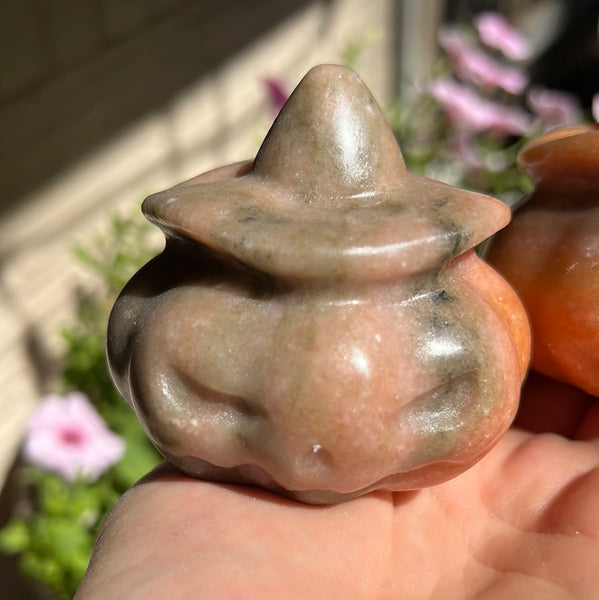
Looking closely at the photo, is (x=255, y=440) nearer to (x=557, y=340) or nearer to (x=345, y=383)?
(x=345, y=383)

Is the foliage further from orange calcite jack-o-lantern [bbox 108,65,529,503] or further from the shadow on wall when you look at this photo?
orange calcite jack-o-lantern [bbox 108,65,529,503]

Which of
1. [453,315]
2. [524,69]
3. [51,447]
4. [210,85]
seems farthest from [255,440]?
[524,69]

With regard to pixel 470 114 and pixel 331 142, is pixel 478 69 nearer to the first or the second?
pixel 470 114

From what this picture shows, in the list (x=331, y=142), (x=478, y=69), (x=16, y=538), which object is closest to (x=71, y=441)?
(x=16, y=538)

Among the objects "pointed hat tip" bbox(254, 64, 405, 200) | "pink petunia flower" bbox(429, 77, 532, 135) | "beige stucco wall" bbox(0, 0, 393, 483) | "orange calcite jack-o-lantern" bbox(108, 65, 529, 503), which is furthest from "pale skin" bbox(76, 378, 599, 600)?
"pink petunia flower" bbox(429, 77, 532, 135)

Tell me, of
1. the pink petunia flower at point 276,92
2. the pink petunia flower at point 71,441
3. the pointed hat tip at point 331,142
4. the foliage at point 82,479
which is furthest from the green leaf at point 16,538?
the pink petunia flower at point 276,92

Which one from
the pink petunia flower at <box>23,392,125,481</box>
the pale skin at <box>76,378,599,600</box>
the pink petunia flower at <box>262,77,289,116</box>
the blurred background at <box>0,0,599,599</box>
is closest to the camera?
the pale skin at <box>76,378,599,600</box>
